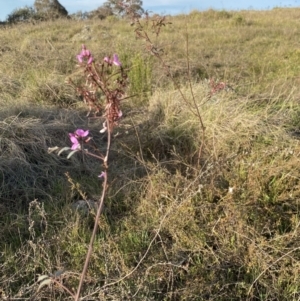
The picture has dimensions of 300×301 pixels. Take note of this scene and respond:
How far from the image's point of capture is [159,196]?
2.91 metres

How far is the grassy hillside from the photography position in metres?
2.29

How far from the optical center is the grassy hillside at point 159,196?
229cm

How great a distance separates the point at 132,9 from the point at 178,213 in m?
1.31

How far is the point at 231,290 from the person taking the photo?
2.30 metres

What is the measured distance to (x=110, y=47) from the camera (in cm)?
782

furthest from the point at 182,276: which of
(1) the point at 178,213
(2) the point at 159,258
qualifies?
(1) the point at 178,213

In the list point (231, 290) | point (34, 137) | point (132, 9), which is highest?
point (132, 9)

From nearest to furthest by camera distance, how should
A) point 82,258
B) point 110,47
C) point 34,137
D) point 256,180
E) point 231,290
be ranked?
point 231,290 → point 82,258 → point 256,180 → point 34,137 → point 110,47

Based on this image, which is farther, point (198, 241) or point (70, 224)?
point (70, 224)

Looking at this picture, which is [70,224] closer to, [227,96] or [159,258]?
[159,258]

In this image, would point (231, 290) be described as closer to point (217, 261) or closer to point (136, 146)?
point (217, 261)

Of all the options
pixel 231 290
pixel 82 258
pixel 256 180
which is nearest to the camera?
pixel 231 290

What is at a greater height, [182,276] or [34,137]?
[34,137]

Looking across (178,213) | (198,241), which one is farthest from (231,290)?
(178,213)
